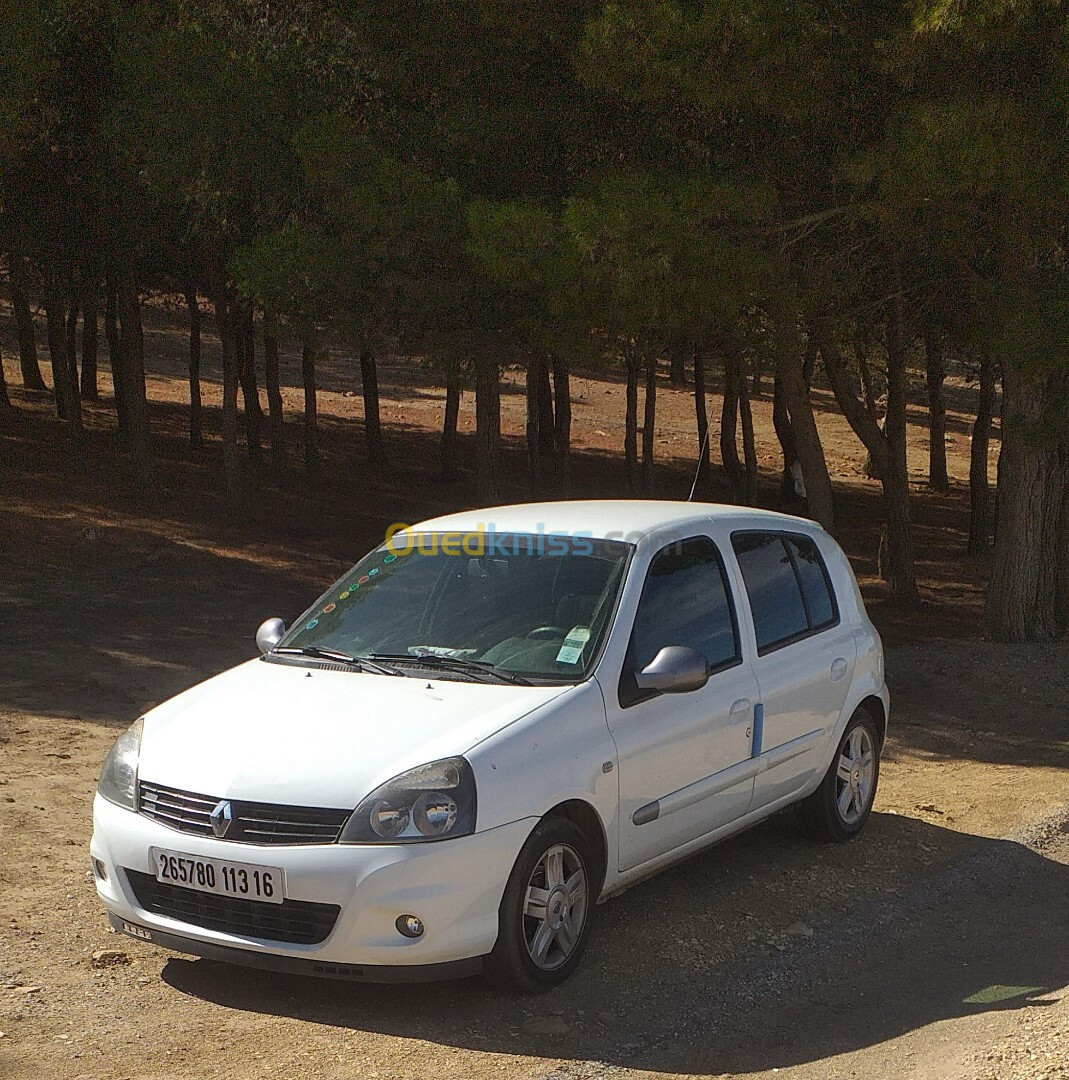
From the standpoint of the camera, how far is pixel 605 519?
246 inches

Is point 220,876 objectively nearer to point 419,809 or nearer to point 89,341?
point 419,809

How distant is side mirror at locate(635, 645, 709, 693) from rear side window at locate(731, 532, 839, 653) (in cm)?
100

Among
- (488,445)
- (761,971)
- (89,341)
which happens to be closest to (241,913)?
(761,971)

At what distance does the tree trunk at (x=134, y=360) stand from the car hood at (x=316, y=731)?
56.4ft

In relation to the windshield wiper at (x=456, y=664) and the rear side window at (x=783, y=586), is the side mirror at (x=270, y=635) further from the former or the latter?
the rear side window at (x=783, y=586)

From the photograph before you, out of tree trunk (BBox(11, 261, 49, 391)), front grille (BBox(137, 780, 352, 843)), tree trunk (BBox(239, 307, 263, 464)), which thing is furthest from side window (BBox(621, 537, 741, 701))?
tree trunk (BBox(11, 261, 49, 391))

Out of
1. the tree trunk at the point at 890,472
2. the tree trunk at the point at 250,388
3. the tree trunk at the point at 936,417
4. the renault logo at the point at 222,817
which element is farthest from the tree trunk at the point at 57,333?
the renault logo at the point at 222,817

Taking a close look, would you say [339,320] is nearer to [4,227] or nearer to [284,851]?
[4,227]

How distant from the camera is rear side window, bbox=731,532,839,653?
6.48 m

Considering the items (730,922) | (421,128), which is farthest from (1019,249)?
(730,922)

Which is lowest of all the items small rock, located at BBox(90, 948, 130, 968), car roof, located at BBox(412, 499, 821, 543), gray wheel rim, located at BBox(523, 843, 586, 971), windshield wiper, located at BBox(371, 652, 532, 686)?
small rock, located at BBox(90, 948, 130, 968)

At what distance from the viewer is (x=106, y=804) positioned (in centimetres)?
518

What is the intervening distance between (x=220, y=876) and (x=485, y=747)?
0.98m

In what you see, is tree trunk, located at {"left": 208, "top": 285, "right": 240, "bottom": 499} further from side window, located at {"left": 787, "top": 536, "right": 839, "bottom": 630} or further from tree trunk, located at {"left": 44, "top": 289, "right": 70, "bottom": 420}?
side window, located at {"left": 787, "top": 536, "right": 839, "bottom": 630}
